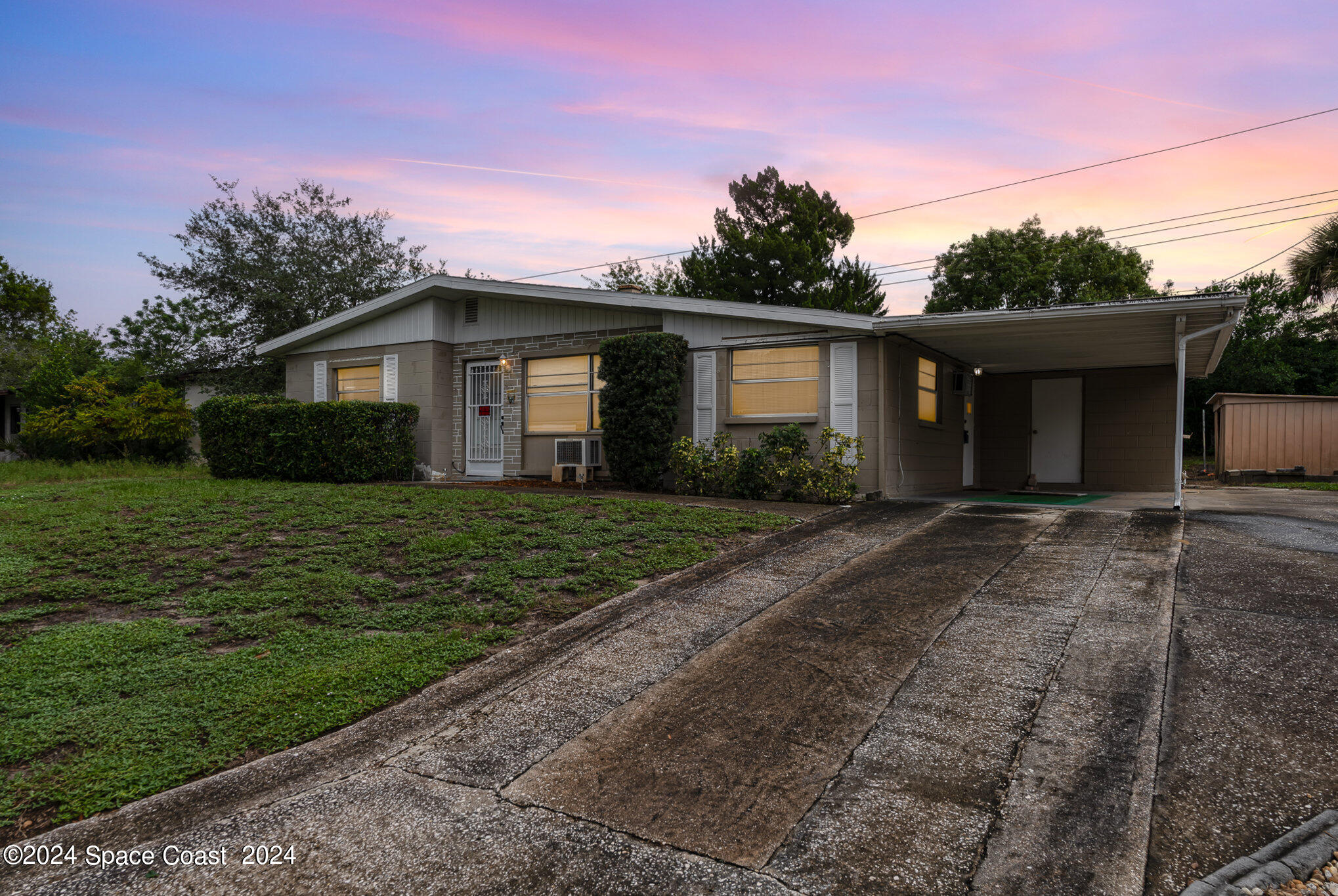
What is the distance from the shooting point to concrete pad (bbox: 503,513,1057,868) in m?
2.32

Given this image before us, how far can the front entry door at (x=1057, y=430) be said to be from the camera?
42.0 ft

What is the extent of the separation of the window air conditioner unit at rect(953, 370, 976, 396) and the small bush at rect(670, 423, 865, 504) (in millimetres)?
3700

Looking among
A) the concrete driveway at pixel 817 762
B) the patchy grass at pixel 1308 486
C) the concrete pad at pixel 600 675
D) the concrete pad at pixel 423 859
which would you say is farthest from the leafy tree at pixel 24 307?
the patchy grass at pixel 1308 486

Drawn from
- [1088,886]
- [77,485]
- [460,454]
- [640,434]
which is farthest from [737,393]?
[77,485]

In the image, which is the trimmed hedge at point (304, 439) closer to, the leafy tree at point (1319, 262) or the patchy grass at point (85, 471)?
the patchy grass at point (85, 471)

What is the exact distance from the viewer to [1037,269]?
24891mm

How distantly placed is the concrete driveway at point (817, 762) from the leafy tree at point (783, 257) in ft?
69.8

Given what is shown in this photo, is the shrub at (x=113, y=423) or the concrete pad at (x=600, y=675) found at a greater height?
the shrub at (x=113, y=423)

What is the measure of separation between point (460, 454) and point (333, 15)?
22.2 feet

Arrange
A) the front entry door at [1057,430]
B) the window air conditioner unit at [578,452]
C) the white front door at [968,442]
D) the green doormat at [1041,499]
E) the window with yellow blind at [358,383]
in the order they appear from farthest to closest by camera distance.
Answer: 1. the window with yellow blind at [358,383]
2. the front entry door at [1057,430]
3. the white front door at [968,442]
4. the window air conditioner unit at [578,452]
5. the green doormat at [1041,499]

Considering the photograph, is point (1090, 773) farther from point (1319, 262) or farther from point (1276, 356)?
point (1276, 356)

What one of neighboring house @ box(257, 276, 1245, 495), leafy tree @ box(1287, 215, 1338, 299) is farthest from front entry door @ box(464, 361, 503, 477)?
leafy tree @ box(1287, 215, 1338, 299)

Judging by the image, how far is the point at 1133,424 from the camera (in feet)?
40.2

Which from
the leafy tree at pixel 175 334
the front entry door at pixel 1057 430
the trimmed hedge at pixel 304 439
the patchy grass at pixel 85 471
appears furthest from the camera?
the leafy tree at pixel 175 334
